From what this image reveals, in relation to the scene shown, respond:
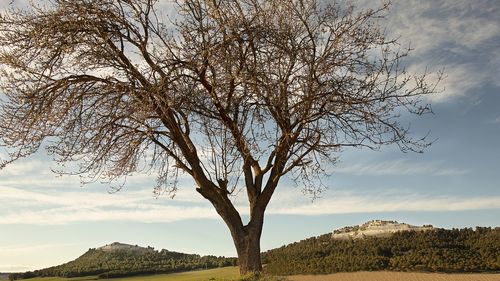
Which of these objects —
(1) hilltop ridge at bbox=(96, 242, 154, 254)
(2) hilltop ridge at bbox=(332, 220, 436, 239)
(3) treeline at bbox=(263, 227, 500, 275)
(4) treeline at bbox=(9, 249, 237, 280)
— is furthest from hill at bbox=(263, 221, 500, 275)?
(1) hilltop ridge at bbox=(96, 242, 154, 254)

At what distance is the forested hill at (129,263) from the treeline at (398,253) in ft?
15.5

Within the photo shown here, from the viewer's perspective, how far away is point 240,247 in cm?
1372

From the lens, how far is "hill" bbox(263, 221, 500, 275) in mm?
25828

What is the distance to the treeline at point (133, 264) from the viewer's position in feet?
102

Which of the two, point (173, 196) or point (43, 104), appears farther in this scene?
point (173, 196)

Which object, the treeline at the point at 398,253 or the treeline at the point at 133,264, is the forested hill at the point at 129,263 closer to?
the treeline at the point at 133,264

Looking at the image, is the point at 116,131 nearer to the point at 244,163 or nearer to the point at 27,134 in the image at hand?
the point at 27,134

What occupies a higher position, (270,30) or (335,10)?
(335,10)

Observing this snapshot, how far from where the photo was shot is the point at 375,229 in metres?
35.5

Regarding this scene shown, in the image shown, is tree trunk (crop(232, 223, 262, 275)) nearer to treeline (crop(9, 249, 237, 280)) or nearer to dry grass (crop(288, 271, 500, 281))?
dry grass (crop(288, 271, 500, 281))

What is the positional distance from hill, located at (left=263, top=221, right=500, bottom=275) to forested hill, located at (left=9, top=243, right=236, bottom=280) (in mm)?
4791

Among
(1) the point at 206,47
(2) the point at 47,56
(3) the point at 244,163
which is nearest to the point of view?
(1) the point at 206,47

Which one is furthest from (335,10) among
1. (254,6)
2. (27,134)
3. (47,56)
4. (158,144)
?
(27,134)

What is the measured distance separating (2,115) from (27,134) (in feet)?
3.09
